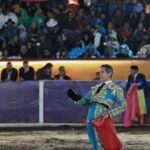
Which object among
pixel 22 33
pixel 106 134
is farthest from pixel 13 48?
pixel 106 134

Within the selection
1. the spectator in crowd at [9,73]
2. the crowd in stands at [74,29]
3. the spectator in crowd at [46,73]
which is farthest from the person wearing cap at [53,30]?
the spectator in crowd at [9,73]

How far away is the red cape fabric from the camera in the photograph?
7801 millimetres

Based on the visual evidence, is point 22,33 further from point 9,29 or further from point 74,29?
point 74,29

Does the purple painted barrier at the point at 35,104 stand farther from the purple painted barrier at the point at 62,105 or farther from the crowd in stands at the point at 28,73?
the crowd in stands at the point at 28,73

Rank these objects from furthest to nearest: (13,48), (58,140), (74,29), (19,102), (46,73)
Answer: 1. (74,29)
2. (13,48)
3. (46,73)
4. (19,102)
5. (58,140)

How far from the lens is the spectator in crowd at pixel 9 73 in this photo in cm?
1559

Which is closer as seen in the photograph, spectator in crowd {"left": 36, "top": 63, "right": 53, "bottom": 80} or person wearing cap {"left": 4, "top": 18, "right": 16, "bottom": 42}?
spectator in crowd {"left": 36, "top": 63, "right": 53, "bottom": 80}

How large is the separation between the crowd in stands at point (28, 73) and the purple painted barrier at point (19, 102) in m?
0.93

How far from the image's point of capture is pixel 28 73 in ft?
51.4

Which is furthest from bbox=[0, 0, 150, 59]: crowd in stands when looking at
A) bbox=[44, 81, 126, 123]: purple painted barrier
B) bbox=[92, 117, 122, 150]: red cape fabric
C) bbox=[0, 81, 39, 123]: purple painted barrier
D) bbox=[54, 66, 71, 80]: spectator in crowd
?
bbox=[92, 117, 122, 150]: red cape fabric

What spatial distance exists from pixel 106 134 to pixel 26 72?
808 centimetres

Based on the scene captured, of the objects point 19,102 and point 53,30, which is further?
point 53,30

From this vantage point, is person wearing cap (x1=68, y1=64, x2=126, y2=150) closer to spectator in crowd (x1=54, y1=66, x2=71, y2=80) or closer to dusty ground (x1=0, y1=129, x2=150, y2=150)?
dusty ground (x1=0, y1=129, x2=150, y2=150)

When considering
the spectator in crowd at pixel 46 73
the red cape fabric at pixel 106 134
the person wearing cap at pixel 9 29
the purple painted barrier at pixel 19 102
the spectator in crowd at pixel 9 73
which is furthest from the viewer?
the person wearing cap at pixel 9 29
